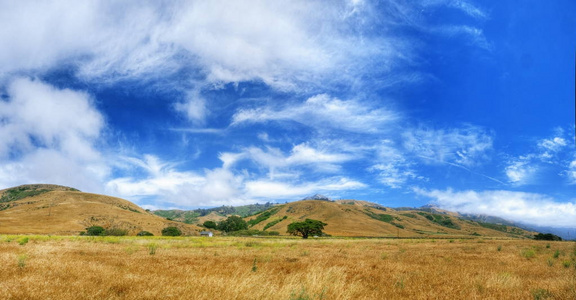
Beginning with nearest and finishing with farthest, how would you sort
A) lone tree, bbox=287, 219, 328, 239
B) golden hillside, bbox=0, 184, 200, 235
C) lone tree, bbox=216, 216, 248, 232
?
1. lone tree, bbox=287, 219, 328, 239
2. golden hillside, bbox=0, 184, 200, 235
3. lone tree, bbox=216, 216, 248, 232

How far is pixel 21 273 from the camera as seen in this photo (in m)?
8.95

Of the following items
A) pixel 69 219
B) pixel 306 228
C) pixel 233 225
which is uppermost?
pixel 306 228

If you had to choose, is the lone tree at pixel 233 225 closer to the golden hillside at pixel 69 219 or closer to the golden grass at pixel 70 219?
the golden grass at pixel 70 219

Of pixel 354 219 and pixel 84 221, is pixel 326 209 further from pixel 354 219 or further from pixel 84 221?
pixel 84 221

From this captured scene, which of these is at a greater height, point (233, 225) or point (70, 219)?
point (70, 219)

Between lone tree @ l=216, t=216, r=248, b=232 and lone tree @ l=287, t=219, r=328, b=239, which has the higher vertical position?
lone tree @ l=287, t=219, r=328, b=239

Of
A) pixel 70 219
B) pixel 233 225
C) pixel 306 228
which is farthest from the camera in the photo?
pixel 233 225

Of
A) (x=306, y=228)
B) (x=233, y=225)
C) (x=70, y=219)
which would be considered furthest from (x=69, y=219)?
(x=306, y=228)

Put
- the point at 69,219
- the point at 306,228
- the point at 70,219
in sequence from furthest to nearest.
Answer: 1. the point at 70,219
2. the point at 69,219
3. the point at 306,228

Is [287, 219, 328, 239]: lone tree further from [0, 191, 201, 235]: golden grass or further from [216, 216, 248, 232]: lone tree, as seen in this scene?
[0, 191, 201, 235]: golden grass

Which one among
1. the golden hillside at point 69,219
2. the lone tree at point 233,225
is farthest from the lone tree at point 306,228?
the golden hillside at point 69,219

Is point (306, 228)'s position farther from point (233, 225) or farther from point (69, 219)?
point (69, 219)

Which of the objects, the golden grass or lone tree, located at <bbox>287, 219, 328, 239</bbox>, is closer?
lone tree, located at <bbox>287, 219, 328, 239</bbox>

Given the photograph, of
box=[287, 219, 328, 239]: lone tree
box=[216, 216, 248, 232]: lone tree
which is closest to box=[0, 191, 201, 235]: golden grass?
box=[216, 216, 248, 232]: lone tree
